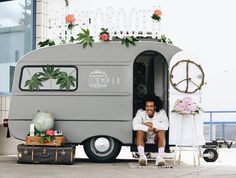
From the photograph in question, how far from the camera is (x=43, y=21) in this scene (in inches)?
482

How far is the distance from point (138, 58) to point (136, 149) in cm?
185

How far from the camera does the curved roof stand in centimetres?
999

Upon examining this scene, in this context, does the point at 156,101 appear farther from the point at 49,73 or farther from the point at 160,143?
the point at 49,73

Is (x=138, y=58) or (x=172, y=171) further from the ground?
(x=138, y=58)

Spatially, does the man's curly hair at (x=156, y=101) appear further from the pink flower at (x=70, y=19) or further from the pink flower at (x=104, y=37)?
the pink flower at (x=70, y=19)

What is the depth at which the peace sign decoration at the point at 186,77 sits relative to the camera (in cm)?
986

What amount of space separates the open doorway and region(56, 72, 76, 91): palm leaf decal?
122 centimetres

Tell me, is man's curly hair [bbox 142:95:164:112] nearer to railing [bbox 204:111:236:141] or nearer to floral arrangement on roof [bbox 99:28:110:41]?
floral arrangement on roof [bbox 99:28:110:41]

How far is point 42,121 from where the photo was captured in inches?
379

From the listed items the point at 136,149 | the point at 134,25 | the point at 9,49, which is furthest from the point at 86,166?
the point at 9,49

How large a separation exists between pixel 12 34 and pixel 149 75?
10.3 feet

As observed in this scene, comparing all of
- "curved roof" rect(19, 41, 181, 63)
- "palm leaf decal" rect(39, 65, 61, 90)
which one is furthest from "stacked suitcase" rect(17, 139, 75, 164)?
"curved roof" rect(19, 41, 181, 63)

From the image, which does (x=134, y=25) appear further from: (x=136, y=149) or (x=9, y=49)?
(x=9, y=49)

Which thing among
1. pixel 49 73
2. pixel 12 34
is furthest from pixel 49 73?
pixel 12 34
